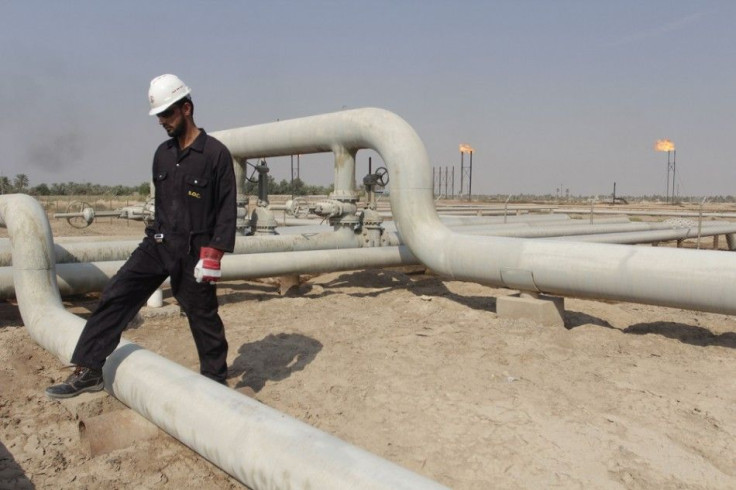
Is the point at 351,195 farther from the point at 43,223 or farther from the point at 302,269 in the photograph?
the point at 43,223

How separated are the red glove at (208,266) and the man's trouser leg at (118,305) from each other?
0.33m

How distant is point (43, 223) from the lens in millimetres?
4152

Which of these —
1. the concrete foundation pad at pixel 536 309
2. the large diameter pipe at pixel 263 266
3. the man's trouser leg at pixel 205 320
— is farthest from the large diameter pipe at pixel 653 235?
the man's trouser leg at pixel 205 320

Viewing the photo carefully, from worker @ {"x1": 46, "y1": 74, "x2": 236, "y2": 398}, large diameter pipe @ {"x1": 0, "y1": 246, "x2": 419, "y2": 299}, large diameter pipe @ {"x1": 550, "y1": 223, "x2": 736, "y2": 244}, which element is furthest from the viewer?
large diameter pipe @ {"x1": 550, "y1": 223, "x2": 736, "y2": 244}

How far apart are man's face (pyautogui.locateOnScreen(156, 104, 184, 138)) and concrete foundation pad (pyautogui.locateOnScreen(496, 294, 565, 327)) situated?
2.93 m

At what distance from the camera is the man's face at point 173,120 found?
286 cm

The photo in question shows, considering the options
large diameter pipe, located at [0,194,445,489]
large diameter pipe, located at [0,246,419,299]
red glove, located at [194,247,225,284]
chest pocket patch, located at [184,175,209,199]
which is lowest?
large diameter pipe, located at [0,194,445,489]

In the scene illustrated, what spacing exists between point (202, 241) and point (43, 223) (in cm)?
195

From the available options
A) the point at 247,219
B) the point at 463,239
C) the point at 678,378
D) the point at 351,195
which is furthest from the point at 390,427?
the point at 247,219

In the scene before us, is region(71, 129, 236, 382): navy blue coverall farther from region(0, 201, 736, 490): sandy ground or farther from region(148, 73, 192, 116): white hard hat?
region(0, 201, 736, 490): sandy ground

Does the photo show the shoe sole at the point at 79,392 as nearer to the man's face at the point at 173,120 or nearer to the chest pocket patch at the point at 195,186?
the chest pocket patch at the point at 195,186

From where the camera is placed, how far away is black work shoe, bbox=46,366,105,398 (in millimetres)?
2844

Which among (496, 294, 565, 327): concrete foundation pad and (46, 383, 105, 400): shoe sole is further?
(496, 294, 565, 327): concrete foundation pad

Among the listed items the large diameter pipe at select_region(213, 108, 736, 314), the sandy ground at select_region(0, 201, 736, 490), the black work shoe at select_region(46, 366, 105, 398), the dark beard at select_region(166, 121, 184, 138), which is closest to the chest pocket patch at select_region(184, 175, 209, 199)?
the dark beard at select_region(166, 121, 184, 138)
